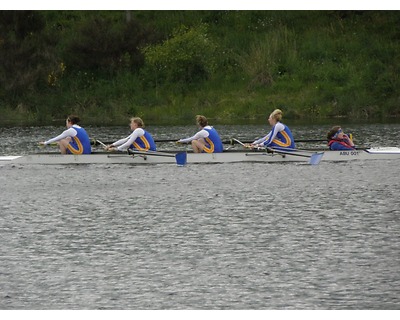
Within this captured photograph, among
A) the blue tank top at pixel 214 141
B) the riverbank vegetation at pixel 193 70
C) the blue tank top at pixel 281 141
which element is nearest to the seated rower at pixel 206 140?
the blue tank top at pixel 214 141

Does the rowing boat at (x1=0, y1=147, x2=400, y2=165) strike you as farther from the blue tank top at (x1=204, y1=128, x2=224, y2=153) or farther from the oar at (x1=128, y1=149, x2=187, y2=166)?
the blue tank top at (x1=204, y1=128, x2=224, y2=153)

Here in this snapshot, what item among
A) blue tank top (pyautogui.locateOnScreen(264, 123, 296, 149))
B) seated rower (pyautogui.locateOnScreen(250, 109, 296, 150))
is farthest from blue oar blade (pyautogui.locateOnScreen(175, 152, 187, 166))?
blue tank top (pyautogui.locateOnScreen(264, 123, 296, 149))

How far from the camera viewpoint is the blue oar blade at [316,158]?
25.1m

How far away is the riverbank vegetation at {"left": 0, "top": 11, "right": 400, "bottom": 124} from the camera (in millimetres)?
47719

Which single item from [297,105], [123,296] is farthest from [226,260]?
[297,105]

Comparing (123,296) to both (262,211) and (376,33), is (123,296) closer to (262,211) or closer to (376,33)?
(262,211)

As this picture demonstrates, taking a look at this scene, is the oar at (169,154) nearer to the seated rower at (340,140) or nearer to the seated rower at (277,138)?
the seated rower at (277,138)

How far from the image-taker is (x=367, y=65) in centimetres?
4894

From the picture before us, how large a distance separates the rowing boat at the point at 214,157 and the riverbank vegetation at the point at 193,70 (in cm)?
2099

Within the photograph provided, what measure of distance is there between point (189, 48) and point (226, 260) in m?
34.5

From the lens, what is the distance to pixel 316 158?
82.8 feet

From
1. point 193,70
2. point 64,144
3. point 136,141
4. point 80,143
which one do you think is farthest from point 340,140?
point 193,70

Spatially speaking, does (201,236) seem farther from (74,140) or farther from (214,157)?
(74,140)

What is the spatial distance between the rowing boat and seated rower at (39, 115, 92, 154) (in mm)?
239
